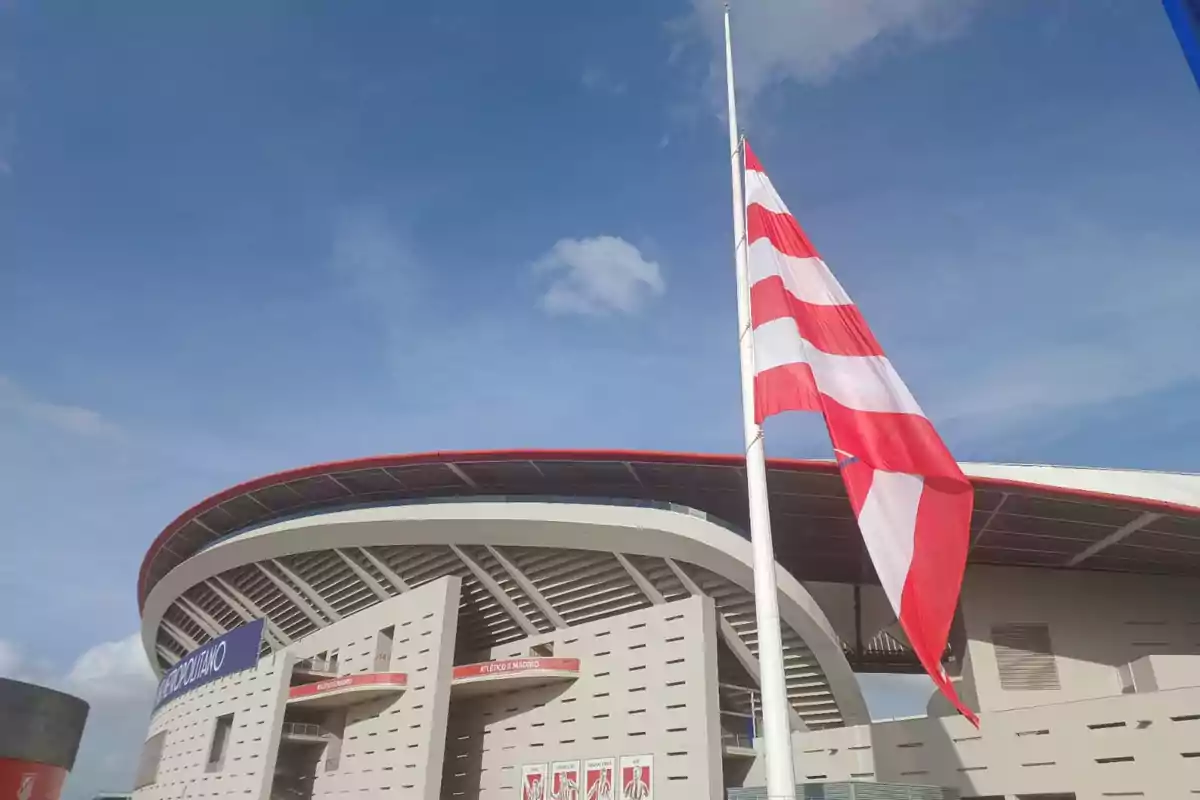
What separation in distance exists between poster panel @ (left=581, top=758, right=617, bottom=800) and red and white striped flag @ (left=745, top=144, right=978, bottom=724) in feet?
55.3

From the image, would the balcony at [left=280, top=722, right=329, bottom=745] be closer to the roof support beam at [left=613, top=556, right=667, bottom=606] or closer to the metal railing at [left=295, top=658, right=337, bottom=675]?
the metal railing at [left=295, top=658, right=337, bottom=675]

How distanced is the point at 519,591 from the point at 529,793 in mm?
6520

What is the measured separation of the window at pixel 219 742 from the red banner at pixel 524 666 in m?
13.0

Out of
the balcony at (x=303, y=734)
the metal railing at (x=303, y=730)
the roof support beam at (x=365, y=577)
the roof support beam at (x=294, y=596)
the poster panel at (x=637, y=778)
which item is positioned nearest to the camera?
the poster panel at (x=637, y=778)

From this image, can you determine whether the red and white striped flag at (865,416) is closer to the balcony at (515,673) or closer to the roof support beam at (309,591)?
the balcony at (515,673)

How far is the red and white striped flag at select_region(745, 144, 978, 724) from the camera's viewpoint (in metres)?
9.12

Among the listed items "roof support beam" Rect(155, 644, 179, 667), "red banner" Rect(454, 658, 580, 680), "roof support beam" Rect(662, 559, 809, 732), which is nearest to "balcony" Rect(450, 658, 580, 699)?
"red banner" Rect(454, 658, 580, 680)

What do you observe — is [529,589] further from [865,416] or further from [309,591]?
[865,416]

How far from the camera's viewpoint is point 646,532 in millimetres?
24609

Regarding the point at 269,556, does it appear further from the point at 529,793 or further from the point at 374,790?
the point at 529,793

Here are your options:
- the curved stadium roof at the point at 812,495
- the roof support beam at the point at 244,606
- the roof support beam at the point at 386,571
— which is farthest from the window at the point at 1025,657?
the roof support beam at the point at 244,606

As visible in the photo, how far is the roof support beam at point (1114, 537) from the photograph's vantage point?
22.3 m

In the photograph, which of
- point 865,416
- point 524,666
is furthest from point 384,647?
point 865,416

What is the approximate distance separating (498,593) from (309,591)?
31.6 feet
